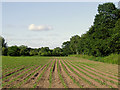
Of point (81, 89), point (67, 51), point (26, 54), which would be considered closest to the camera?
point (81, 89)

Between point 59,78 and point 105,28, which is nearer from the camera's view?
point 59,78

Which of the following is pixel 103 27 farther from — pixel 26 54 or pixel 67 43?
pixel 67 43

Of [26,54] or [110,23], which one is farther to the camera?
[26,54]

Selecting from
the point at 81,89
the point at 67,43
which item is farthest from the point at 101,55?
the point at 67,43

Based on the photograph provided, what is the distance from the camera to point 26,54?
10338 cm

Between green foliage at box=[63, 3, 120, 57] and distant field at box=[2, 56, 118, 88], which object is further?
green foliage at box=[63, 3, 120, 57]

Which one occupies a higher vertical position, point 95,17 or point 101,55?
point 95,17

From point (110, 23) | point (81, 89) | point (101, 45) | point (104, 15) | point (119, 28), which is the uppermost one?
point (104, 15)

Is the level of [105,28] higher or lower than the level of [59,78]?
higher

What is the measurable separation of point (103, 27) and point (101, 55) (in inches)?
259

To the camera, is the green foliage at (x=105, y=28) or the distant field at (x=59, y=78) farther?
the green foliage at (x=105, y=28)

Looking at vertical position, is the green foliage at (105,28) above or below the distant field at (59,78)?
above

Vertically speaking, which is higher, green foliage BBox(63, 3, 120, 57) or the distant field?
green foliage BBox(63, 3, 120, 57)

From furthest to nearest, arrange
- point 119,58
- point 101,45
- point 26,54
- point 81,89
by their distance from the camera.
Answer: point 26,54
point 101,45
point 119,58
point 81,89
